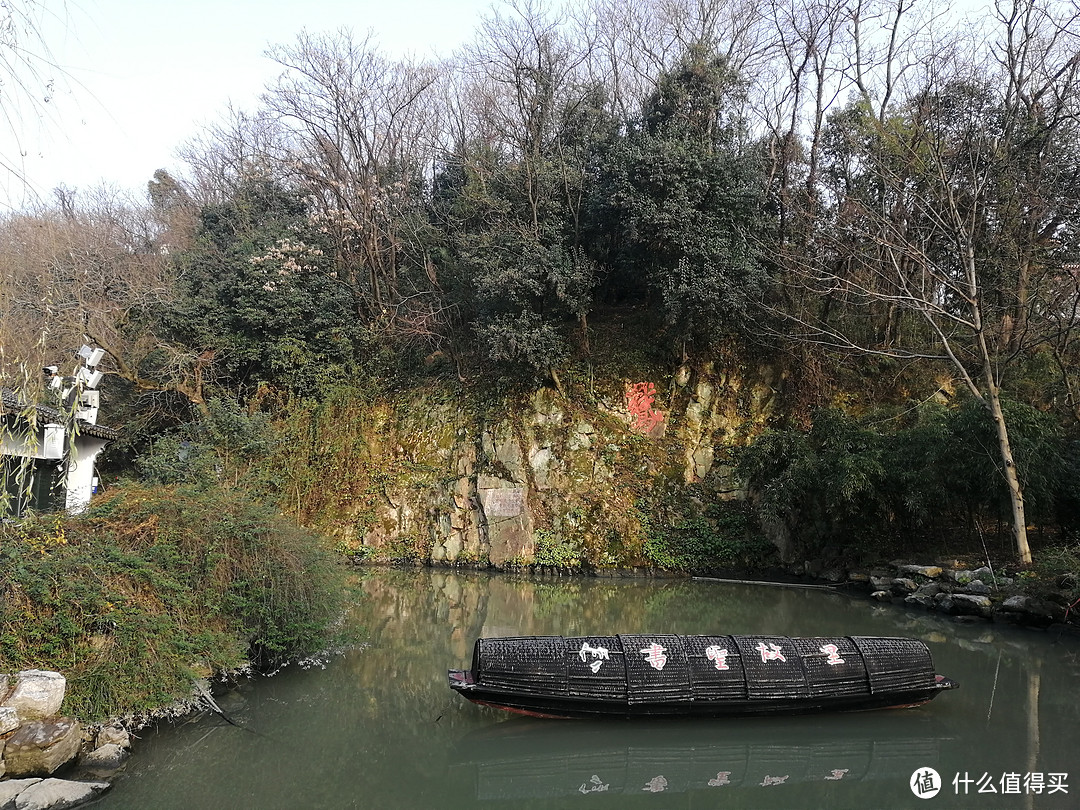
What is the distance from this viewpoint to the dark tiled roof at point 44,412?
18.1ft

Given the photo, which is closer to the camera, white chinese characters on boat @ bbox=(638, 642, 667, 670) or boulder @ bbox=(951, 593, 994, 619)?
white chinese characters on boat @ bbox=(638, 642, 667, 670)

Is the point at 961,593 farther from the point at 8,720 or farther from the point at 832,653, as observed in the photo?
the point at 8,720

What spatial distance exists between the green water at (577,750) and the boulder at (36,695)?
723mm

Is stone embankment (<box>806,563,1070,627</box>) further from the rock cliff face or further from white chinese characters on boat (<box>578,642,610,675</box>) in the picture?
white chinese characters on boat (<box>578,642,610,675</box>)

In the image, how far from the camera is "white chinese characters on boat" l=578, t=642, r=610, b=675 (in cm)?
629

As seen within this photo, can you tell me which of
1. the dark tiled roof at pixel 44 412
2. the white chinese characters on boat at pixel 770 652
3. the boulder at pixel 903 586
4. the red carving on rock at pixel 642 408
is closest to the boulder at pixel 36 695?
the dark tiled roof at pixel 44 412

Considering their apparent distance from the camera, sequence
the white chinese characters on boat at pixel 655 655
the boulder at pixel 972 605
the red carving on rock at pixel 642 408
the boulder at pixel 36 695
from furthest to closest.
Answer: the red carving on rock at pixel 642 408 → the boulder at pixel 972 605 → the white chinese characters on boat at pixel 655 655 → the boulder at pixel 36 695

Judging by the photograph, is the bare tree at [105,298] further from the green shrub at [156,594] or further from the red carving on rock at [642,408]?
the red carving on rock at [642,408]

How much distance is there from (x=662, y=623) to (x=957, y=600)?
409cm

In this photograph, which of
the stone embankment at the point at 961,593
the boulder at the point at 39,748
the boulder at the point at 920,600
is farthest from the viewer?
the boulder at the point at 920,600

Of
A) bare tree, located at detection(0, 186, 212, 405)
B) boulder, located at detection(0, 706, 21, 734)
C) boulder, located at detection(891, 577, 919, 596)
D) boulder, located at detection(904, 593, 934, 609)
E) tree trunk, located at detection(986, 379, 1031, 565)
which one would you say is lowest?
boulder, located at detection(0, 706, 21, 734)

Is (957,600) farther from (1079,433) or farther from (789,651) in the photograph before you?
(789,651)

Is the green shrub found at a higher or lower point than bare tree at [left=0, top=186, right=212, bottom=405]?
lower

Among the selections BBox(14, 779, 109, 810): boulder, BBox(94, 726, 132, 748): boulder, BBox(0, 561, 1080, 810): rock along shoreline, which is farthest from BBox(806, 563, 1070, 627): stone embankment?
BBox(14, 779, 109, 810): boulder
